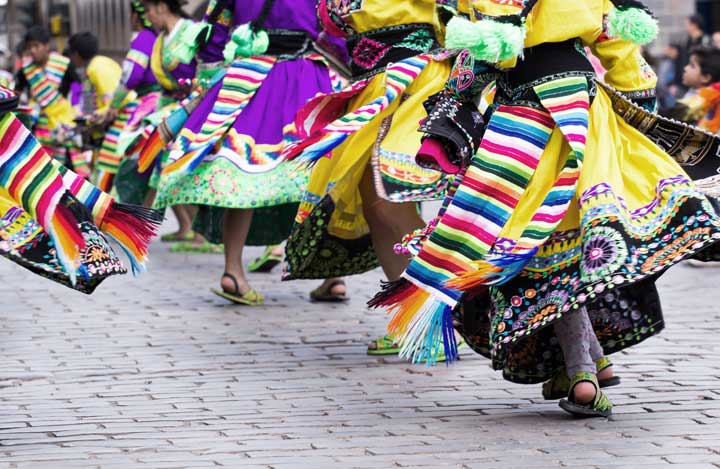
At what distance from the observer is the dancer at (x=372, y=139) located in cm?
621

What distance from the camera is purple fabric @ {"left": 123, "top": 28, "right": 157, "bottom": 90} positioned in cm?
1120

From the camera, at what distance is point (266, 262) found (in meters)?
9.70

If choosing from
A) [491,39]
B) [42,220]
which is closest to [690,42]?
[491,39]

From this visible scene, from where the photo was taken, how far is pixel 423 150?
5.14 metres

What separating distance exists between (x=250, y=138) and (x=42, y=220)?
3168 millimetres

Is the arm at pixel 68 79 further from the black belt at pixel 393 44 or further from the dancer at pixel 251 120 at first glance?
the black belt at pixel 393 44

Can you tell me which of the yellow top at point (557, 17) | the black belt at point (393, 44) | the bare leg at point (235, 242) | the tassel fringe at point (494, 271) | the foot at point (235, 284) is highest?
the yellow top at point (557, 17)

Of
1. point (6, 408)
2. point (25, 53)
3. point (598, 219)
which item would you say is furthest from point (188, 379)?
point (25, 53)

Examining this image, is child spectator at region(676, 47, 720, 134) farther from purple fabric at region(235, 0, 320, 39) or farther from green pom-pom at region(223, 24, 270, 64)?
green pom-pom at region(223, 24, 270, 64)

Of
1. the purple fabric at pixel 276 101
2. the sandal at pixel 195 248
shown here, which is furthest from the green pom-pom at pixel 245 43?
the sandal at pixel 195 248

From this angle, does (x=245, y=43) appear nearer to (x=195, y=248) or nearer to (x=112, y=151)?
(x=195, y=248)

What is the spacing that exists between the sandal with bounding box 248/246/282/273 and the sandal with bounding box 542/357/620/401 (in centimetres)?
448

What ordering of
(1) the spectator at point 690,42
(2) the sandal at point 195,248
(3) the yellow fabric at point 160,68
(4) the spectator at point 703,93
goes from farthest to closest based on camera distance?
(1) the spectator at point 690,42 < (2) the sandal at point 195,248 < (4) the spectator at point 703,93 < (3) the yellow fabric at point 160,68

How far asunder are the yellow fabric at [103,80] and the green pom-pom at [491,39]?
863cm
